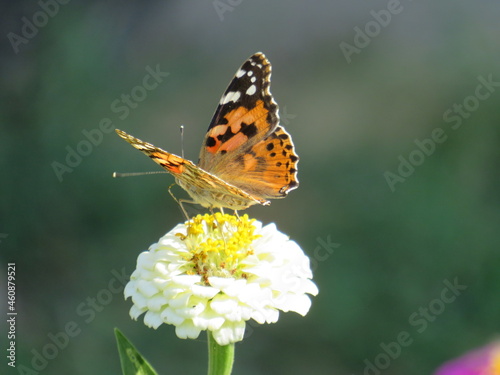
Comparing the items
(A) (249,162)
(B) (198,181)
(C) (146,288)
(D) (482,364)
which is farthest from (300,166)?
(D) (482,364)

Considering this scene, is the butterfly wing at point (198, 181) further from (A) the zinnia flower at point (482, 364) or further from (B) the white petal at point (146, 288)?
(A) the zinnia flower at point (482, 364)

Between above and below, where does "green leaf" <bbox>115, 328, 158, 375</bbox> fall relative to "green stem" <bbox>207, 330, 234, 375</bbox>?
above

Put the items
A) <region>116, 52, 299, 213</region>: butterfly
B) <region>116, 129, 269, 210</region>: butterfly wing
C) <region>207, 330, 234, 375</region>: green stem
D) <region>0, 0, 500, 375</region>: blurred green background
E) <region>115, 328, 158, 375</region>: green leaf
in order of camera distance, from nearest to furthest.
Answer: <region>115, 328, 158, 375</region>: green leaf
<region>207, 330, 234, 375</region>: green stem
<region>116, 129, 269, 210</region>: butterfly wing
<region>116, 52, 299, 213</region>: butterfly
<region>0, 0, 500, 375</region>: blurred green background

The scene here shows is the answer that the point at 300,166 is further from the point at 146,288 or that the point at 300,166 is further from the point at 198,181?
the point at 146,288

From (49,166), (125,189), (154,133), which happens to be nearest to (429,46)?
(154,133)

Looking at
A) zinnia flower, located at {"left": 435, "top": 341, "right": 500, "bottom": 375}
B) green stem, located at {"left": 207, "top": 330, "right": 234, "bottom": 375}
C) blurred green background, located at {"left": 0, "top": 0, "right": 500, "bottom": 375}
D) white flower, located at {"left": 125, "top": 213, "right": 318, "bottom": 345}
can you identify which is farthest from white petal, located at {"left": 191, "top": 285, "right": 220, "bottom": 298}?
blurred green background, located at {"left": 0, "top": 0, "right": 500, "bottom": 375}

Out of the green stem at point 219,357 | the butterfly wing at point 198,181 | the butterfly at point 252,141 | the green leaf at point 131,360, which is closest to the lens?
the green leaf at point 131,360

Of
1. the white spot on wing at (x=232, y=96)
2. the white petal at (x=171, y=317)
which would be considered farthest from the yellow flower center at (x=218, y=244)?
the white spot on wing at (x=232, y=96)

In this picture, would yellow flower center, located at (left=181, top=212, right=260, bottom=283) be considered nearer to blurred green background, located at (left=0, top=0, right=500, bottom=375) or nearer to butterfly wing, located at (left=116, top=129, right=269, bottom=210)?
butterfly wing, located at (left=116, top=129, right=269, bottom=210)
